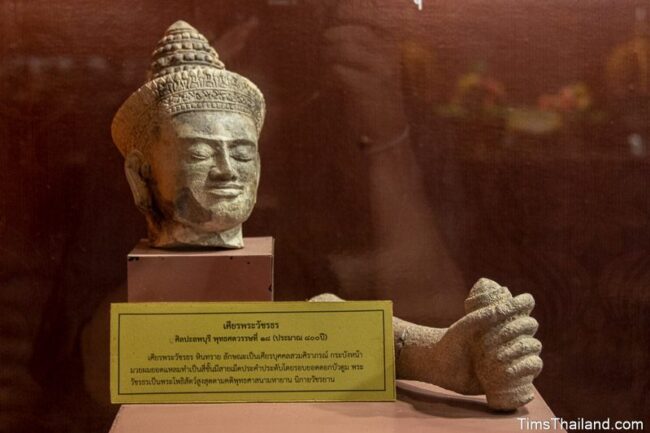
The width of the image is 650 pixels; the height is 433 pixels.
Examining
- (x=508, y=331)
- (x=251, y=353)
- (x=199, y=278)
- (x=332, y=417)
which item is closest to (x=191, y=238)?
(x=199, y=278)

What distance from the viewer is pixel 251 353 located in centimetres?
151

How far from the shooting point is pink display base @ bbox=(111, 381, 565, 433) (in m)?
1.45

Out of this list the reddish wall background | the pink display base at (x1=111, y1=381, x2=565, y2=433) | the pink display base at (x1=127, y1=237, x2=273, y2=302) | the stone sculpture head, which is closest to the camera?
the pink display base at (x1=111, y1=381, x2=565, y2=433)

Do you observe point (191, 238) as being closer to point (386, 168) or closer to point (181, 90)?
point (181, 90)

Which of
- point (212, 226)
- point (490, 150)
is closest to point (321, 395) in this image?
point (212, 226)

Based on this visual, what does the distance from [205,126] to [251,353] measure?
0.56m

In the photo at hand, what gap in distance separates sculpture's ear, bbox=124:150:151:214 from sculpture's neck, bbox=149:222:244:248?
→ 8cm

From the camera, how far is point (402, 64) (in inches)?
83.3

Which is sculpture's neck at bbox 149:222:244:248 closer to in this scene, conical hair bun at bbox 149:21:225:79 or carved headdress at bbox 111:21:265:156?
carved headdress at bbox 111:21:265:156

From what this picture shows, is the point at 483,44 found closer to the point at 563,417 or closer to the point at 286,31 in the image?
the point at 286,31

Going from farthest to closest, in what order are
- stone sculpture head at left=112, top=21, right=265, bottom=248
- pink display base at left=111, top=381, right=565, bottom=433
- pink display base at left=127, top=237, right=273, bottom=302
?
stone sculpture head at left=112, top=21, right=265, bottom=248, pink display base at left=127, top=237, right=273, bottom=302, pink display base at left=111, top=381, right=565, bottom=433

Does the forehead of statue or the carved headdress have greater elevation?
the carved headdress

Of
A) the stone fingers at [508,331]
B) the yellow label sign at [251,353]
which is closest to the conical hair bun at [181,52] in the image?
the yellow label sign at [251,353]

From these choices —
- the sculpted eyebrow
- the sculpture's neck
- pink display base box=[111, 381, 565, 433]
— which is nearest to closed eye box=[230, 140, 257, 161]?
the sculpted eyebrow
